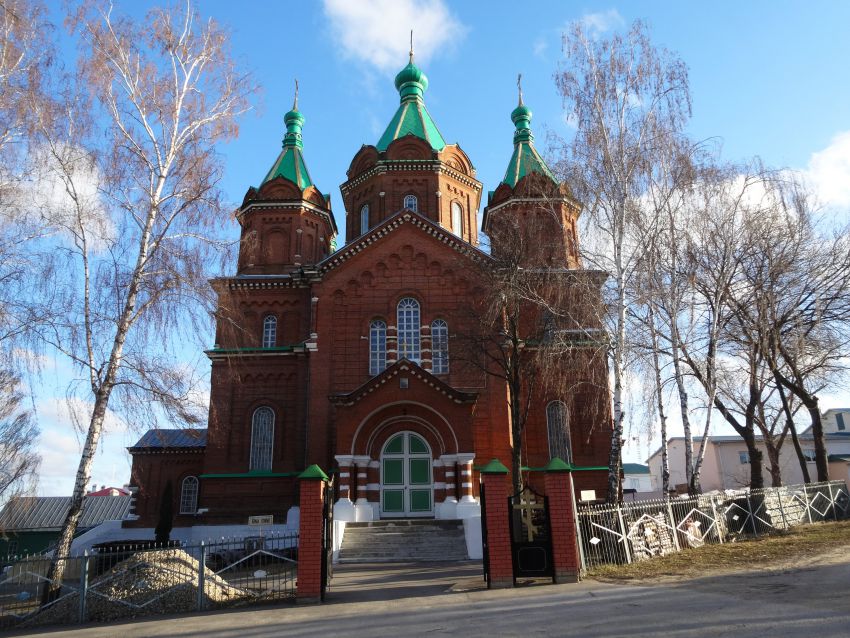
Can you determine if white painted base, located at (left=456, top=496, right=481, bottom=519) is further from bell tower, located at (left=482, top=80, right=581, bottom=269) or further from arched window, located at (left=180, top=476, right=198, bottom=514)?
arched window, located at (left=180, top=476, right=198, bottom=514)

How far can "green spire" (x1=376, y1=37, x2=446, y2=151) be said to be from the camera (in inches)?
1109

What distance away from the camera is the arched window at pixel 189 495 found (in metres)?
26.3

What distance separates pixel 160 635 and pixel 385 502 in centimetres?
1165

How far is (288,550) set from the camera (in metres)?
16.7

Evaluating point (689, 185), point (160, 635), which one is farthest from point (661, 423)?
point (160, 635)

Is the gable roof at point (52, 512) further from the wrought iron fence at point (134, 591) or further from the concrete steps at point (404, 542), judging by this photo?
the wrought iron fence at point (134, 591)

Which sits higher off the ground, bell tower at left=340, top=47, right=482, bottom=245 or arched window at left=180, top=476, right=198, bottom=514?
bell tower at left=340, top=47, right=482, bottom=245

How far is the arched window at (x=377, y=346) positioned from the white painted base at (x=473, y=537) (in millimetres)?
6611

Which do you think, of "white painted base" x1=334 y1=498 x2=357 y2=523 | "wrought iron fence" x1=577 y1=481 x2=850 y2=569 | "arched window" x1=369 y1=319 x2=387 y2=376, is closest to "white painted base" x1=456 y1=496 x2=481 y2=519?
"white painted base" x1=334 y1=498 x2=357 y2=523

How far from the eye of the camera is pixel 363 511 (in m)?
19.5

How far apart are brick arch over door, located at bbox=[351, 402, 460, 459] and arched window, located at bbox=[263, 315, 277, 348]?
672 cm

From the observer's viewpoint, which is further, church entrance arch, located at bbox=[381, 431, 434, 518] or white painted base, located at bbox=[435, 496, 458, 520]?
church entrance arch, located at bbox=[381, 431, 434, 518]

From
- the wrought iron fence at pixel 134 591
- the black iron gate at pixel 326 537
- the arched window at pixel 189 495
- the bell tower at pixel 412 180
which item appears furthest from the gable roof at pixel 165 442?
the black iron gate at pixel 326 537

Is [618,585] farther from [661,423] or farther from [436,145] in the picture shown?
[436,145]
